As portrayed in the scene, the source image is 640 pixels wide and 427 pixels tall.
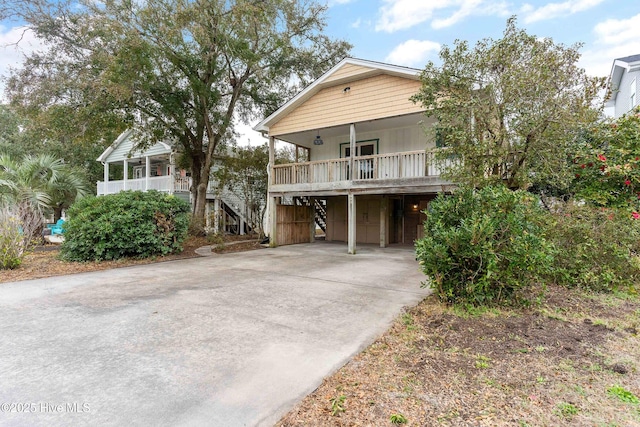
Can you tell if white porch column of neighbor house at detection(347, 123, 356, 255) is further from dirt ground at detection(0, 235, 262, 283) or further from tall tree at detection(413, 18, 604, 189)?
tall tree at detection(413, 18, 604, 189)

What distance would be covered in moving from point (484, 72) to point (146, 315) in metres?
6.92

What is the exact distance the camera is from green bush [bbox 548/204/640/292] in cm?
554

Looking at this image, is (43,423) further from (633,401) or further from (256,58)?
(256,58)

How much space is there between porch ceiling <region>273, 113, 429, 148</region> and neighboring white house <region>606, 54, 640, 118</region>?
7026 millimetres

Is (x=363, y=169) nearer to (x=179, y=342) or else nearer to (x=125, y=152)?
(x=179, y=342)

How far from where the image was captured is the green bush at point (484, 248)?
4.31 m

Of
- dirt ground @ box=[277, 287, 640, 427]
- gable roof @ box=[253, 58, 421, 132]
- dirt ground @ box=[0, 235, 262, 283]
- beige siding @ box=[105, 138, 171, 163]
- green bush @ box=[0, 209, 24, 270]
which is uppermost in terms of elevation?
gable roof @ box=[253, 58, 421, 132]

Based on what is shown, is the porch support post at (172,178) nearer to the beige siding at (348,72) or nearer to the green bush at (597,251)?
the beige siding at (348,72)

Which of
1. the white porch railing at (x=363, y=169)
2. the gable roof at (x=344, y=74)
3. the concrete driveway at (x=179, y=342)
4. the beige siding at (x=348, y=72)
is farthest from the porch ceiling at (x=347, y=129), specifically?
the concrete driveway at (x=179, y=342)

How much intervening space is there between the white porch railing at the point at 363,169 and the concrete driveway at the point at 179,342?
4.35 m

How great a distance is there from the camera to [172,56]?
12.0m

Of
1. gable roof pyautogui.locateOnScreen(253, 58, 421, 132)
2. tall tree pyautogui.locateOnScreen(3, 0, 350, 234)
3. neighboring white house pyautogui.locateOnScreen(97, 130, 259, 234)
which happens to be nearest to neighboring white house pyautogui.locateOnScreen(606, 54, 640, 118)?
gable roof pyautogui.locateOnScreen(253, 58, 421, 132)

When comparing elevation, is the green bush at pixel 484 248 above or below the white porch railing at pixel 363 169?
below

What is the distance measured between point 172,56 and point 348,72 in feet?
21.7
